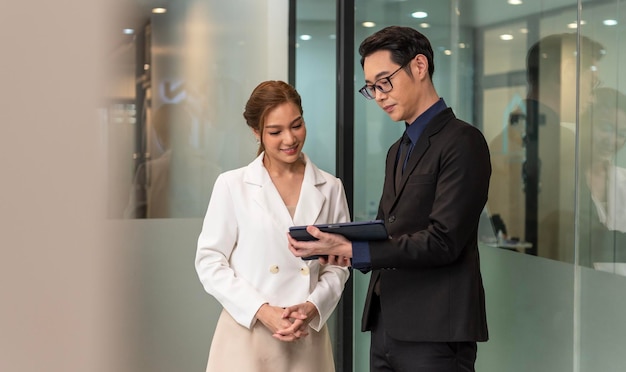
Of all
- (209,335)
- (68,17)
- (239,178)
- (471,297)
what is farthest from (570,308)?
(68,17)

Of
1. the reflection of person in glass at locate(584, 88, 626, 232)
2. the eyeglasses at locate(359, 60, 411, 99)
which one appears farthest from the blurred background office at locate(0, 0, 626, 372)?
the eyeglasses at locate(359, 60, 411, 99)

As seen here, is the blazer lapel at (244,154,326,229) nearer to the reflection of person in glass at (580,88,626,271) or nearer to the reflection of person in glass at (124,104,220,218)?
the reflection of person in glass at (580,88,626,271)

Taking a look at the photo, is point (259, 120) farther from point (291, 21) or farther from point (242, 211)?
point (291, 21)

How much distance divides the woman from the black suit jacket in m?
0.37

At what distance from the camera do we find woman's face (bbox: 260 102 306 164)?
2.46 meters

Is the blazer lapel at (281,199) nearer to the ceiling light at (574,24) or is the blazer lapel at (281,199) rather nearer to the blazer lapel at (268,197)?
the blazer lapel at (268,197)

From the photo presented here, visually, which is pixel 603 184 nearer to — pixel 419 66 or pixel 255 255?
pixel 419 66

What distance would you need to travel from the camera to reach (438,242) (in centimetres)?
197

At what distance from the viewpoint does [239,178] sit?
251 cm

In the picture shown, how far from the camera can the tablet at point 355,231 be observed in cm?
196

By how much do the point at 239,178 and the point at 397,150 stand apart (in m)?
0.56

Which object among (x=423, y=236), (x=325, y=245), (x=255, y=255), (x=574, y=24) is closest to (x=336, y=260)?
(x=325, y=245)

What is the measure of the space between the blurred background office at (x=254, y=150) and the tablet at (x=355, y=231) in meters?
0.47

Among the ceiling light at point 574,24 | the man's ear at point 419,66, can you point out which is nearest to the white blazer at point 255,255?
the man's ear at point 419,66
